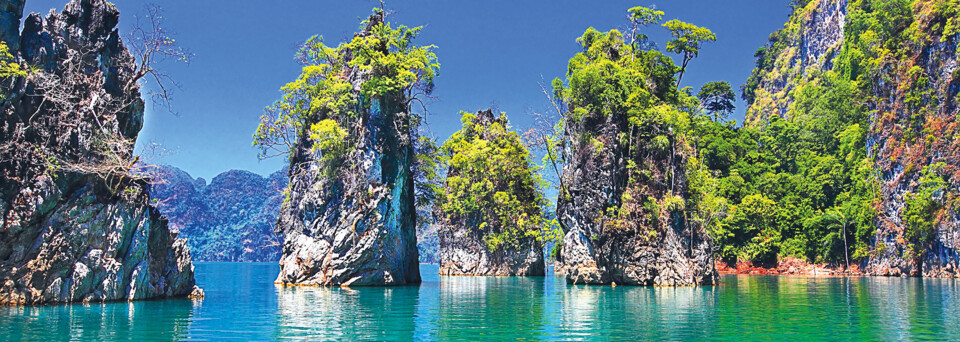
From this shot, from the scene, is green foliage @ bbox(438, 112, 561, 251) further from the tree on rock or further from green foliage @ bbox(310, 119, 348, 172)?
green foliage @ bbox(310, 119, 348, 172)

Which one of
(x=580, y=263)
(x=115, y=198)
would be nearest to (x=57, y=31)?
(x=115, y=198)

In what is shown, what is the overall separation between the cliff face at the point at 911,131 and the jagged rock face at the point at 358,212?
38713 millimetres

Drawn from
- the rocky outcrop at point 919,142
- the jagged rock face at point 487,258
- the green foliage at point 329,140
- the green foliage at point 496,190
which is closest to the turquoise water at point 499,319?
the green foliage at point 329,140

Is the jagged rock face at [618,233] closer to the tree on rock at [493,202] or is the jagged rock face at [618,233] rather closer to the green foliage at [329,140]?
the green foliage at [329,140]

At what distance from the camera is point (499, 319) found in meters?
17.6

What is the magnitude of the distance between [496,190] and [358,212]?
2242 cm

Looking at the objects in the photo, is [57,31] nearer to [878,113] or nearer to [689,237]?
[689,237]

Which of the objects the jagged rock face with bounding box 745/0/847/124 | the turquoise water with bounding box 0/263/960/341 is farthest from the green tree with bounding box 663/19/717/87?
the jagged rock face with bounding box 745/0/847/124

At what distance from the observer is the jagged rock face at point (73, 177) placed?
63.1 ft

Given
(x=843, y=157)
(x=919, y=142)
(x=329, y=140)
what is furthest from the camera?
(x=843, y=157)

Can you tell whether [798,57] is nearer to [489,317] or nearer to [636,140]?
[636,140]

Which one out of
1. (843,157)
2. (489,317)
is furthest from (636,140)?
(843,157)

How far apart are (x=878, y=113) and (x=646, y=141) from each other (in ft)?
99.1

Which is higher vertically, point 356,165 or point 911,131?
point 911,131
